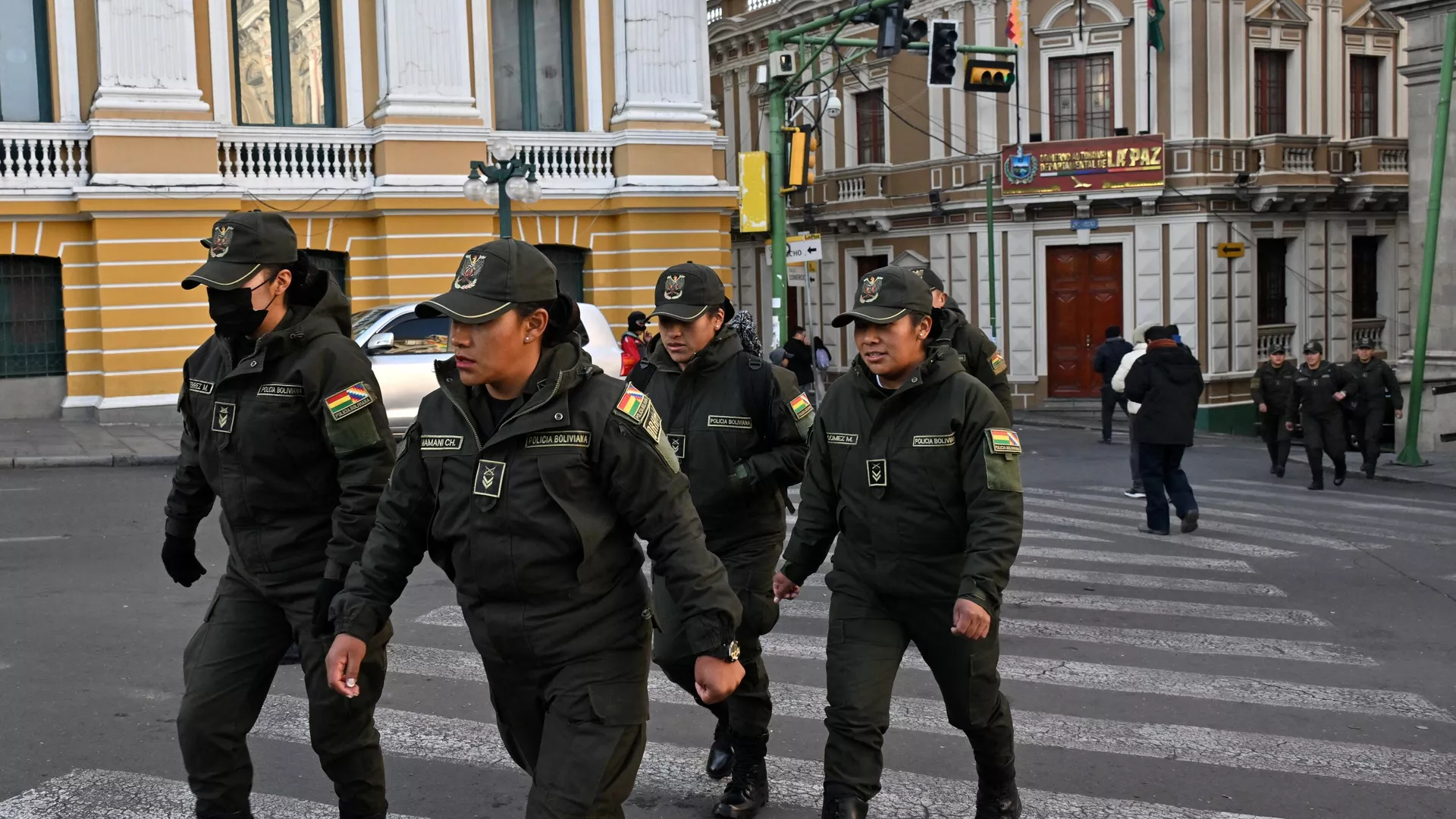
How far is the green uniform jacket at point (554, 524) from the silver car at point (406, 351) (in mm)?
12363

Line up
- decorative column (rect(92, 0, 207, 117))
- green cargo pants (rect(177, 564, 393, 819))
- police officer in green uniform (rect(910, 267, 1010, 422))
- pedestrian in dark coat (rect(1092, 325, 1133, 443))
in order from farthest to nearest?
pedestrian in dark coat (rect(1092, 325, 1133, 443))
decorative column (rect(92, 0, 207, 117))
police officer in green uniform (rect(910, 267, 1010, 422))
green cargo pants (rect(177, 564, 393, 819))

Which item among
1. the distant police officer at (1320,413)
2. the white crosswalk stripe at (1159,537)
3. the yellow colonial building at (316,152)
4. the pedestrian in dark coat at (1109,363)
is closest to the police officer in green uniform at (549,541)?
the white crosswalk stripe at (1159,537)

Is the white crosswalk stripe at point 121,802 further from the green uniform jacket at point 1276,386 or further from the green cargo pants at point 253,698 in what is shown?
the green uniform jacket at point 1276,386

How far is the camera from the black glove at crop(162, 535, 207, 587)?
5152 millimetres

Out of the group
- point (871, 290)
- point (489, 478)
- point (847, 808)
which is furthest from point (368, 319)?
point (489, 478)

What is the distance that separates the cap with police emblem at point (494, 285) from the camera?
3873 millimetres

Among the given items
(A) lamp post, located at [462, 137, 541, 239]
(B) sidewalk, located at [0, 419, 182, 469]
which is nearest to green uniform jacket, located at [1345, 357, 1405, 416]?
(A) lamp post, located at [462, 137, 541, 239]

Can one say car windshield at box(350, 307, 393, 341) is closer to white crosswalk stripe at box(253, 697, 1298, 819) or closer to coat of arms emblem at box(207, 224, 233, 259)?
white crosswalk stripe at box(253, 697, 1298, 819)

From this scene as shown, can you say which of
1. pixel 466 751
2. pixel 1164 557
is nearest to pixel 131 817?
pixel 466 751

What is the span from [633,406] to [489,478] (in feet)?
1.40

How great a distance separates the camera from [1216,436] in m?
27.1

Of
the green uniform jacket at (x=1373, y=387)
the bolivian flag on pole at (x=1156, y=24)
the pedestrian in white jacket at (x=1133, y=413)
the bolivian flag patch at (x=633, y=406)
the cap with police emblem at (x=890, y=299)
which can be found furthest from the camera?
the bolivian flag on pole at (x=1156, y=24)

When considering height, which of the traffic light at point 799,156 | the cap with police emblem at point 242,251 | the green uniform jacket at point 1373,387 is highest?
the traffic light at point 799,156

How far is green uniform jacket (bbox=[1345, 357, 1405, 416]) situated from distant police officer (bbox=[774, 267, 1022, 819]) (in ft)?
47.1
